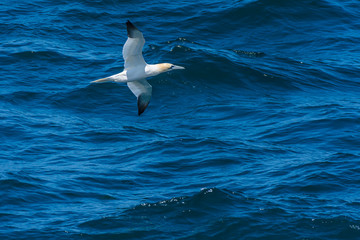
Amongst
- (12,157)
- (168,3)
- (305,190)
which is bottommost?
(305,190)

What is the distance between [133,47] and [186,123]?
6.22 meters

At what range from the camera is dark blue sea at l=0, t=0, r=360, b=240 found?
19328mm

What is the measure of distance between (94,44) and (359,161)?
42.2 ft

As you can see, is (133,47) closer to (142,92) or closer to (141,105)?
(142,92)

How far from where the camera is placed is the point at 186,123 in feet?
80.4

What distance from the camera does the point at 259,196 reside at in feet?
65.6

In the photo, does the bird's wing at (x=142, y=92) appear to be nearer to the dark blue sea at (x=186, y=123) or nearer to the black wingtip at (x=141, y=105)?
the black wingtip at (x=141, y=105)

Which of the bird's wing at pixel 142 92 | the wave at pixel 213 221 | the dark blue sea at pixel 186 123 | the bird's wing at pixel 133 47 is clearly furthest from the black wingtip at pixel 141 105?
the wave at pixel 213 221

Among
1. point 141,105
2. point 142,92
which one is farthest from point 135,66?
point 141,105

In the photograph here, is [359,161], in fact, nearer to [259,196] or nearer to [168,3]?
[259,196]

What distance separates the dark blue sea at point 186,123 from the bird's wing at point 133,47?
12.3 ft

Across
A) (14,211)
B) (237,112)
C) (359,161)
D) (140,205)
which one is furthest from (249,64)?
(14,211)

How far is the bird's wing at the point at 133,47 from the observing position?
1820cm

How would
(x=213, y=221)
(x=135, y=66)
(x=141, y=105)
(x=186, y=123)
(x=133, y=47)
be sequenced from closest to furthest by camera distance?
(x=133, y=47) < (x=213, y=221) < (x=135, y=66) < (x=141, y=105) < (x=186, y=123)
